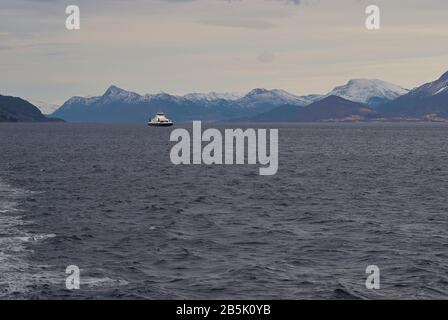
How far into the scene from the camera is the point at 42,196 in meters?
70.4

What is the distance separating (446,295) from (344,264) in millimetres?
7521

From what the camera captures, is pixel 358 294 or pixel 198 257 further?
pixel 198 257

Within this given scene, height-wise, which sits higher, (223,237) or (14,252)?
A: (14,252)

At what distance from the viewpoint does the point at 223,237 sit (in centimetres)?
4666

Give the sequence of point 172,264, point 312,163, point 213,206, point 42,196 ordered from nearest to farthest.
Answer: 1. point 172,264
2. point 213,206
3. point 42,196
4. point 312,163

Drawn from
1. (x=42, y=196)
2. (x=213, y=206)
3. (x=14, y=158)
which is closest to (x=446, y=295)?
(x=213, y=206)

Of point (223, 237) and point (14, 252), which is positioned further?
point (223, 237)

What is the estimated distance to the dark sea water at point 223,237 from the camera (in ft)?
111

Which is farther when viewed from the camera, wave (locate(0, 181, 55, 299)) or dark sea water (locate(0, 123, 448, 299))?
dark sea water (locate(0, 123, 448, 299))

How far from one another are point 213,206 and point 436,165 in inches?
2749

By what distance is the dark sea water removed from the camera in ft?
111

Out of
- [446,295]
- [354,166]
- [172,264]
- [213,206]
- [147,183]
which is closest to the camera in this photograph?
[446,295]

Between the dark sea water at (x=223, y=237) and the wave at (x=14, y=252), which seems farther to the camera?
the dark sea water at (x=223, y=237)

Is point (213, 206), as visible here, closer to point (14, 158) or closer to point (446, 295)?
point (446, 295)
